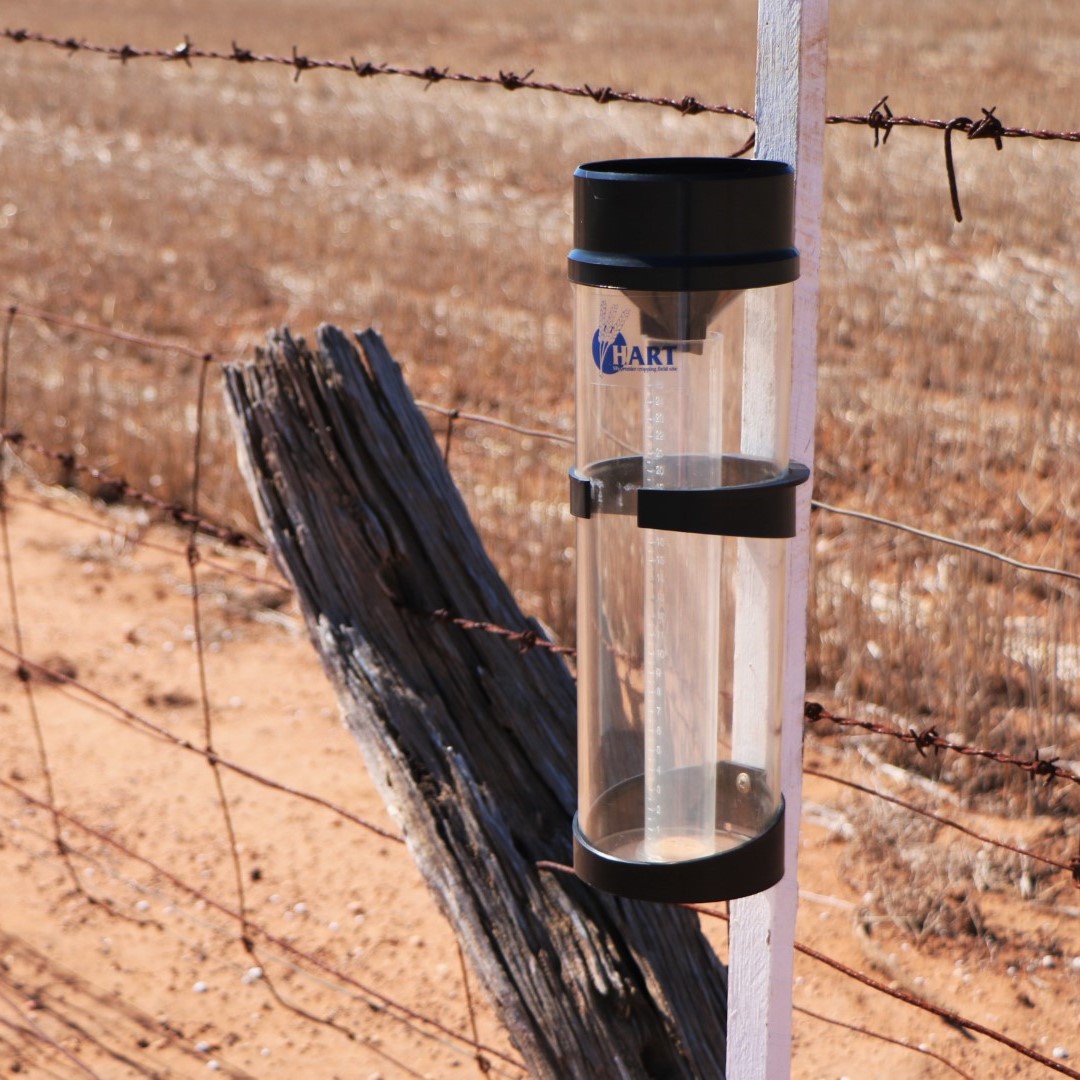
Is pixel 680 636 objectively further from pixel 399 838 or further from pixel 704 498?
pixel 399 838

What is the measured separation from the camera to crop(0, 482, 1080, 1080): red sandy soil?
129 inches

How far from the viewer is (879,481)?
21.6ft

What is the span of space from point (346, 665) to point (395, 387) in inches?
20.7

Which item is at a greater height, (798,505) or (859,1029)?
(798,505)

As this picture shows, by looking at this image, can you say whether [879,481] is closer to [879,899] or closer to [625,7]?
[879,899]

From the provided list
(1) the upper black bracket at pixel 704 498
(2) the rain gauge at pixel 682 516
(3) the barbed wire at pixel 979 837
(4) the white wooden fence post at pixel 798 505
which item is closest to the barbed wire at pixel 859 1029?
(3) the barbed wire at pixel 979 837

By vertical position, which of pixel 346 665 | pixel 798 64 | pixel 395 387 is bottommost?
pixel 346 665

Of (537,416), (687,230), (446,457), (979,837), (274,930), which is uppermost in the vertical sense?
(687,230)

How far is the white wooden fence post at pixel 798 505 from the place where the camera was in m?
1.62

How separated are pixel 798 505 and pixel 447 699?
113 cm

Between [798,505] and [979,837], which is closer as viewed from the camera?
[798,505]

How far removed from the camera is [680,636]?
1.62m

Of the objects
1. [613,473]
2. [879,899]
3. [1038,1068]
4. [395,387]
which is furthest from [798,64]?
[879,899]

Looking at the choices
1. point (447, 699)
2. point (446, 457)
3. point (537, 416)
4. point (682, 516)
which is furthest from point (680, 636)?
point (537, 416)
